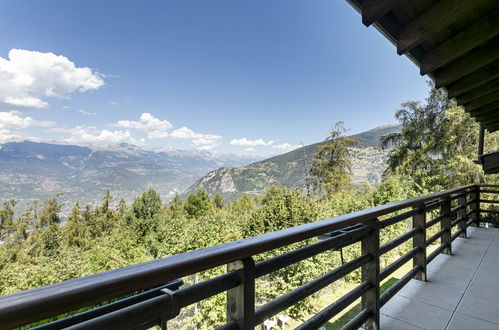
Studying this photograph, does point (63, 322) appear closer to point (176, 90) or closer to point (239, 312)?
point (239, 312)

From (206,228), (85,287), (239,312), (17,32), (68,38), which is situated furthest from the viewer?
(68,38)

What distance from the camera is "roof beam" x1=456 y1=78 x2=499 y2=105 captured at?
2180 millimetres

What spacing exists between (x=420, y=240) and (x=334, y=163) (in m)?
19.2

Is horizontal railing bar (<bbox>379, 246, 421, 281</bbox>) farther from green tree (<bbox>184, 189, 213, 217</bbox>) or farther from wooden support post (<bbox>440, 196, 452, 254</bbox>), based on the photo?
green tree (<bbox>184, 189, 213, 217</bbox>)

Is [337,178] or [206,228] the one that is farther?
[337,178]

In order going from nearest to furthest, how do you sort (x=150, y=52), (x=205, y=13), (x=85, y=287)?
1. (x=85, y=287)
2. (x=205, y=13)
3. (x=150, y=52)

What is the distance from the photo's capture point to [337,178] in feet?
67.1

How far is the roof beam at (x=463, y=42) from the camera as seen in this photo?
1.39m

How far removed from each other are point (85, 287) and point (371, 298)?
179cm

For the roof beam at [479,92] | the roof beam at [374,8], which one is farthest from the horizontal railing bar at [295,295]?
the roof beam at [479,92]

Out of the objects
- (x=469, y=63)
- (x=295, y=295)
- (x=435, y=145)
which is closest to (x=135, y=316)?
(x=295, y=295)

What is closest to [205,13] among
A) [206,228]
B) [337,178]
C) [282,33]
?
[282,33]

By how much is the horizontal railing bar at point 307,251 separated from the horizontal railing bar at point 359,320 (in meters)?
0.54

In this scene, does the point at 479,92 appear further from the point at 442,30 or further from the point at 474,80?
the point at 442,30
